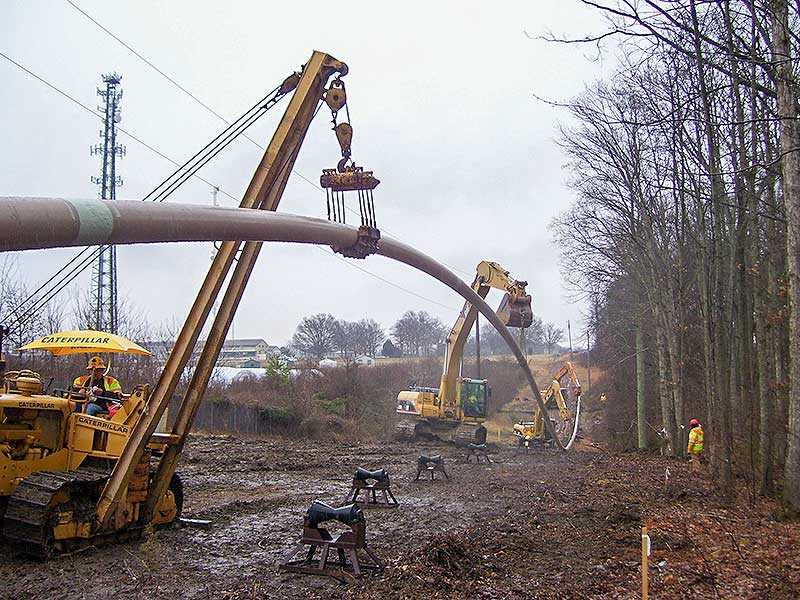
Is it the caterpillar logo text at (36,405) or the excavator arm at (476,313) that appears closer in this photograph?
the caterpillar logo text at (36,405)

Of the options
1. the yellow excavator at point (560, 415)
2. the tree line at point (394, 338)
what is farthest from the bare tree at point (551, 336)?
the yellow excavator at point (560, 415)

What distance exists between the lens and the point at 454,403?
3122cm

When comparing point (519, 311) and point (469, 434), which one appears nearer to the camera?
point (519, 311)

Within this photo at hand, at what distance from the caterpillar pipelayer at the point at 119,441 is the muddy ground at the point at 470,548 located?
0.42 meters

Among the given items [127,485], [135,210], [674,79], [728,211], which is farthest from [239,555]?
[674,79]

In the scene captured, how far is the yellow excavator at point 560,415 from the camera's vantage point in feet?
112

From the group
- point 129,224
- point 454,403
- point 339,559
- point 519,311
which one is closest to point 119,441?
point 339,559

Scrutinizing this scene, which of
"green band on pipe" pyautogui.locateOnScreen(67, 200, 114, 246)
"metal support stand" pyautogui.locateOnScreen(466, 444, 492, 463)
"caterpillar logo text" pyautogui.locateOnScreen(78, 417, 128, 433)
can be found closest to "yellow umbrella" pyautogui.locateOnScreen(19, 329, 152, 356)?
"caterpillar logo text" pyautogui.locateOnScreen(78, 417, 128, 433)

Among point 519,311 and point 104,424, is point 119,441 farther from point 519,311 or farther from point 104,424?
point 519,311

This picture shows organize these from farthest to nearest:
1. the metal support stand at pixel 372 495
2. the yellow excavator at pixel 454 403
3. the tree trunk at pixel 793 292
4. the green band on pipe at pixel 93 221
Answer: the yellow excavator at pixel 454 403 → the metal support stand at pixel 372 495 → the tree trunk at pixel 793 292 → the green band on pipe at pixel 93 221

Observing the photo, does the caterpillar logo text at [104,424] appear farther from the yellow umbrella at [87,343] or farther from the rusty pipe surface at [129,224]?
the rusty pipe surface at [129,224]

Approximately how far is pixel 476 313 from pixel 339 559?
21.0m

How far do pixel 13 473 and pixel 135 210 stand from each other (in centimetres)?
565

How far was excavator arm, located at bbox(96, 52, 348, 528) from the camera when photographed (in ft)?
34.3
